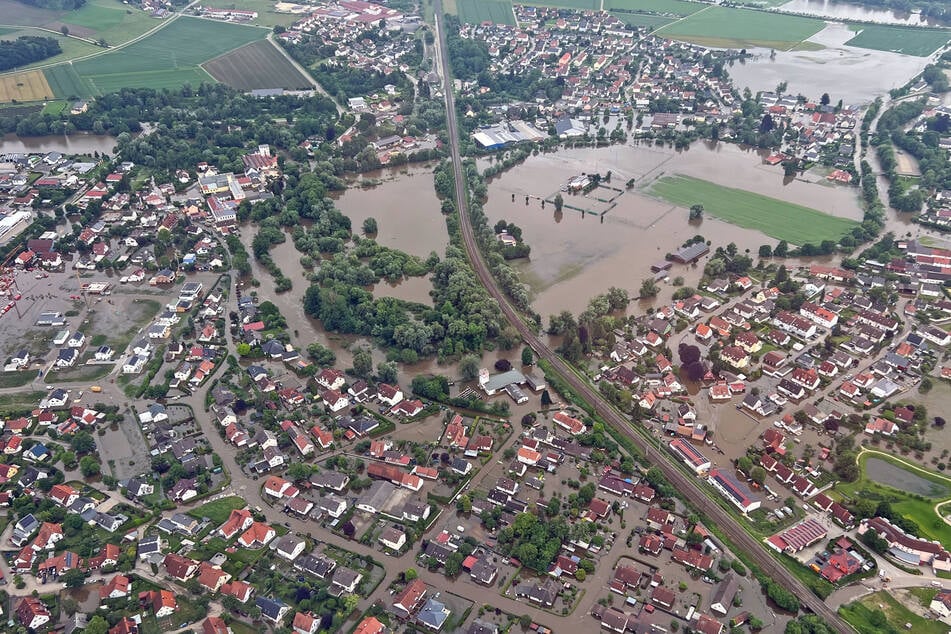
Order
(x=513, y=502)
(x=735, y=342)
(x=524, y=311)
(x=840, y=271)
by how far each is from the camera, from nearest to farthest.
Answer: (x=513, y=502)
(x=735, y=342)
(x=524, y=311)
(x=840, y=271)

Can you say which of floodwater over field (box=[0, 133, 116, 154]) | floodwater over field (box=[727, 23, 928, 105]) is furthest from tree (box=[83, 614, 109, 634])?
floodwater over field (box=[727, 23, 928, 105])

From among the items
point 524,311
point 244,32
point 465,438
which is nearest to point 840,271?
point 524,311

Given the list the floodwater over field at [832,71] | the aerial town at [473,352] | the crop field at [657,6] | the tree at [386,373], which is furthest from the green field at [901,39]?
the tree at [386,373]

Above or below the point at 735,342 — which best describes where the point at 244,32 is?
above

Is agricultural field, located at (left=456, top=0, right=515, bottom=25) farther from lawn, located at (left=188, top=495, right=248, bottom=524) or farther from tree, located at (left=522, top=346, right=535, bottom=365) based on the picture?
lawn, located at (left=188, top=495, right=248, bottom=524)

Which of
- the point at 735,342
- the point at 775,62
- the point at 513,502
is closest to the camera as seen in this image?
the point at 513,502

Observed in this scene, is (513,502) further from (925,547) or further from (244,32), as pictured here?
(244,32)

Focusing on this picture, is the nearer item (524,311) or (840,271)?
(524,311)
